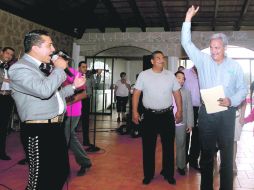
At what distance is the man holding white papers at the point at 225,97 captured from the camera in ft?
7.60

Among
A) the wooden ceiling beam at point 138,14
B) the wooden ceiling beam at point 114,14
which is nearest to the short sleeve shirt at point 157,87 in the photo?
the wooden ceiling beam at point 138,14

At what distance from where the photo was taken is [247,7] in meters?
8.13

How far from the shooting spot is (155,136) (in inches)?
132

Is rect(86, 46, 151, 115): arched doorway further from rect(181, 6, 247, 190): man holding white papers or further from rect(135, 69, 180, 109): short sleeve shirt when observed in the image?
rect(181, 6, 247, 190): man holding white papers

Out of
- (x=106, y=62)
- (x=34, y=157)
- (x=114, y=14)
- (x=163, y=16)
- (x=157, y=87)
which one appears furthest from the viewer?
(x=106, y=62)

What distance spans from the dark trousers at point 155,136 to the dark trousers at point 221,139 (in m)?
0.91

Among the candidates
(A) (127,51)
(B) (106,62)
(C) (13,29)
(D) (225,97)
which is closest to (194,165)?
(D) (225,97)

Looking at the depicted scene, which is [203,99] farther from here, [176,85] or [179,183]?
[179,183]

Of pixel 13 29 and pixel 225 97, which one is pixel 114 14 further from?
pixel 225 97

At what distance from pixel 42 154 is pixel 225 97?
4.83ft

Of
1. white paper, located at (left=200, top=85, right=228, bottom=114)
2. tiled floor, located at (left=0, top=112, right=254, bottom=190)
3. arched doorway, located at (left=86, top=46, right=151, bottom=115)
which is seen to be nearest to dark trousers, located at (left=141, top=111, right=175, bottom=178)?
tiled floor, located at (left=0, top=112, right=254, bottom=190)

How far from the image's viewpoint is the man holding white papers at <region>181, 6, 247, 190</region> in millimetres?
2316

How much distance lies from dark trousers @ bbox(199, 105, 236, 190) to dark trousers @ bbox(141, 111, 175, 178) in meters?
0.91

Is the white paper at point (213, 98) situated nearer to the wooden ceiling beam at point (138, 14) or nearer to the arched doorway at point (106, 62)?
the wooden ceiling beam at point (138, 14)
